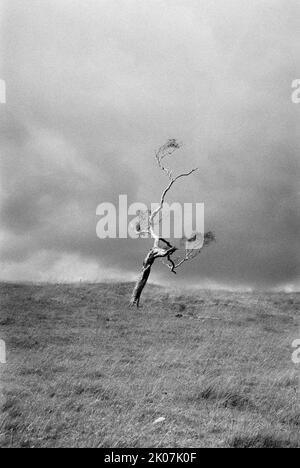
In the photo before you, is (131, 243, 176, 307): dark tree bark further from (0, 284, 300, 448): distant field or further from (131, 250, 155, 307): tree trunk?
(0, 284, 300, 448): distant field

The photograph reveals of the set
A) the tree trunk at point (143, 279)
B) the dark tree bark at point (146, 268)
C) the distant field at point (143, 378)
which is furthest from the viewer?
the dark tree bark at point (146, 268)

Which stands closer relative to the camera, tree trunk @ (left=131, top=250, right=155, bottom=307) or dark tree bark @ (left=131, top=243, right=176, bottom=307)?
tree trunk @ (left=131, top=250, right=155, bottom=307)

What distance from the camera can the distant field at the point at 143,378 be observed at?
7.99 meters

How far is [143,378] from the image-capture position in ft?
38.9

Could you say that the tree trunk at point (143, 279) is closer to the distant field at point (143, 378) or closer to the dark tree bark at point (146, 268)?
the dark tree bark at point (146, 268)

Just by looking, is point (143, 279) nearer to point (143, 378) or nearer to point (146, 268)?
point (146, 268)

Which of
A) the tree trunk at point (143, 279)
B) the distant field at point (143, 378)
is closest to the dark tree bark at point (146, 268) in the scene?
the tree trunk at point (143, 279)

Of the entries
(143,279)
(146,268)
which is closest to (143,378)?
(143,279)

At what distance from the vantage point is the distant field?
26.2ft

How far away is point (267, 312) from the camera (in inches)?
1126

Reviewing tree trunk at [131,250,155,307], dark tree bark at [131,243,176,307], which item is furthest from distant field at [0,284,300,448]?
dark tree bark at [131,243,176,307]
